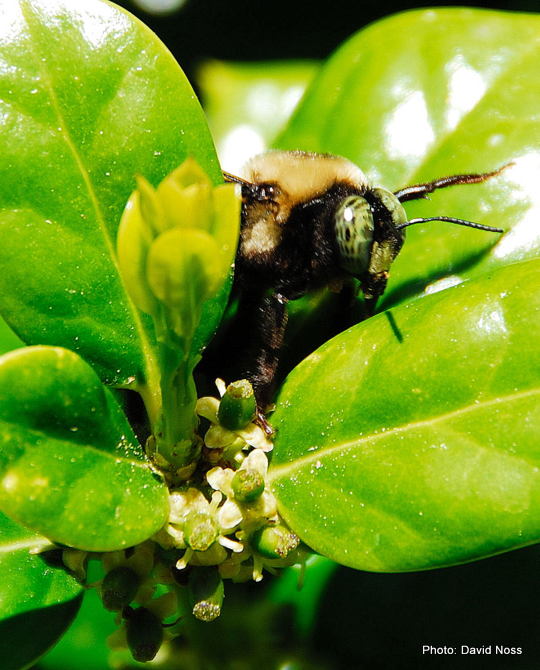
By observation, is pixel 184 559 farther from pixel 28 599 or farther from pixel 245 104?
pixel 245 104

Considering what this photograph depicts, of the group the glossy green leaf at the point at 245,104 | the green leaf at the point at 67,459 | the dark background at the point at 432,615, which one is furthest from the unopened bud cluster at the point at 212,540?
the glossy green leaf at the point at 245,104

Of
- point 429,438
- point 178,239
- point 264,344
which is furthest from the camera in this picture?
point 264,344

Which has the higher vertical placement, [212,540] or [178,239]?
[178,239]

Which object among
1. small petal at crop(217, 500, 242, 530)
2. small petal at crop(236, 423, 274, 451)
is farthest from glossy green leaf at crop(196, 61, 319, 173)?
small petal at crop(217, 500, 242, 530)

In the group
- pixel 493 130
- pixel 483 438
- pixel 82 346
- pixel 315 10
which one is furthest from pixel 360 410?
pixel 315 10

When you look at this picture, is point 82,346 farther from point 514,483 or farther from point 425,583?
point 425,583

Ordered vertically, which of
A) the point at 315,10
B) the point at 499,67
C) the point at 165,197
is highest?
the point at 165,197

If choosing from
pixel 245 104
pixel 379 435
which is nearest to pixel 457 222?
pixel 379 435
